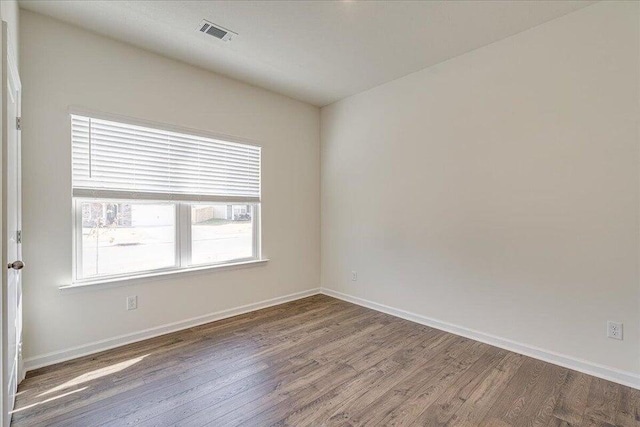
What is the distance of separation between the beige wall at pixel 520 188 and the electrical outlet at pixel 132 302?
2.57 metres

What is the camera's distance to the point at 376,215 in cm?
380

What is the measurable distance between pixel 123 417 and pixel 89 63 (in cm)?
275

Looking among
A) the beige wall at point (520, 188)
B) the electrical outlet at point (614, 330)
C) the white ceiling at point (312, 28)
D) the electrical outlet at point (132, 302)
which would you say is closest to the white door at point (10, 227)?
the electrical outlet at point (132, 302)

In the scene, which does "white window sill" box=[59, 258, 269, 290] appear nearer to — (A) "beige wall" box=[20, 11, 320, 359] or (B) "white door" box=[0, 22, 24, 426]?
(A) "beige wall" box=[20, 11, 320, 359]

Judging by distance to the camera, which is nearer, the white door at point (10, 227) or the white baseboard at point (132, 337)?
the white door at point (10, 227)

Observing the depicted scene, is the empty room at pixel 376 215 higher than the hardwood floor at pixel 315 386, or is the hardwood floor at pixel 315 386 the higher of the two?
the empty room at pixel 376 215

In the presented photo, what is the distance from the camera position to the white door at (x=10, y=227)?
1.48 m

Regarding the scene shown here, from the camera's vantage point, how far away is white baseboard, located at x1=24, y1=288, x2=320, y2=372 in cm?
240

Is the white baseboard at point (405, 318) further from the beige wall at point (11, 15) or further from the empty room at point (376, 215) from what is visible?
the beige wall at point (11, 15)

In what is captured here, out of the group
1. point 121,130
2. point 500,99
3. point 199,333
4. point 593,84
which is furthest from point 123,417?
point 593,84

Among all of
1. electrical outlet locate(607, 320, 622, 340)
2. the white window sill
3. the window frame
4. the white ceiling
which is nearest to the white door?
the window frame

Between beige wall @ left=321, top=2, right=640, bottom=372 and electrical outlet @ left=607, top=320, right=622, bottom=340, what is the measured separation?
0.04 meters

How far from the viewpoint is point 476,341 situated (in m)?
2.88

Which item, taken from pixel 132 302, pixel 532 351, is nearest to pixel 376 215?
pixel 532 351
